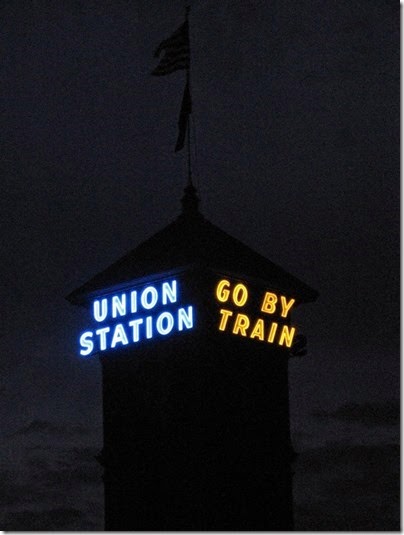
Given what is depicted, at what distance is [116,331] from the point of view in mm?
55250

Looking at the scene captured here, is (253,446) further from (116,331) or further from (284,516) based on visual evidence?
(116,331)

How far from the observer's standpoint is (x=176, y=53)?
186 feet

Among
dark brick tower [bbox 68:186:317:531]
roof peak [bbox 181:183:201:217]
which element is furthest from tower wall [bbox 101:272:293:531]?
roof peak [bbox 181:183:201:217]

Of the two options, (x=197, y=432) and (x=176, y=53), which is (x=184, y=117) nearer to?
(x=176, y=53)

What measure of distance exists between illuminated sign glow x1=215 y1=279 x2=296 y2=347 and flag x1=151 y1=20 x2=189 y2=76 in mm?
8052

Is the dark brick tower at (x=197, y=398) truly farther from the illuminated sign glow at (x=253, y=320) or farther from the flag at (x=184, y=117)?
the flag at (x=184, y=117)

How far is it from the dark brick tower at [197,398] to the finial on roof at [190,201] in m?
1.36

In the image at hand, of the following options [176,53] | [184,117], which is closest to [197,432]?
[184,117]

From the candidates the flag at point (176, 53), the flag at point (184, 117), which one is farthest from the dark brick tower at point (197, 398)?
the flag at point (176, 53)

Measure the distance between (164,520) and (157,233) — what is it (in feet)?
34.0

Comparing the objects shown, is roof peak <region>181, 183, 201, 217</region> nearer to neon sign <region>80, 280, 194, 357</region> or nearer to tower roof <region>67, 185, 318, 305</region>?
tower roof <region>67, 185, 318, 305</region>

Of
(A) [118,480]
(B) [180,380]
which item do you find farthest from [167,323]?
(A) [118,480]

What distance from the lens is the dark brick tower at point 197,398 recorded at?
5278cm

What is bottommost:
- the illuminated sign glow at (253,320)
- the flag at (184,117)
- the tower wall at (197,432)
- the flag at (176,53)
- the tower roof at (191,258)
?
the tower wall at (197,432)
